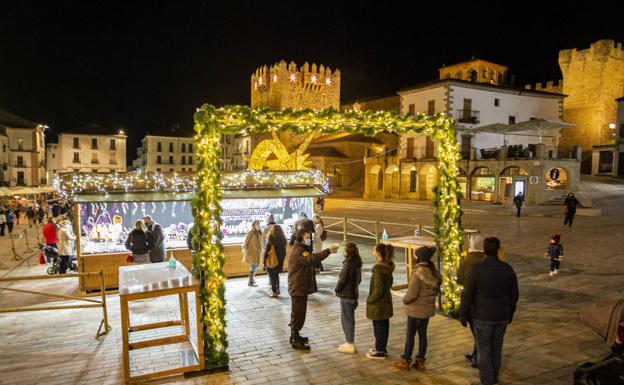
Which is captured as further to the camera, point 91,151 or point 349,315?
point 91,151

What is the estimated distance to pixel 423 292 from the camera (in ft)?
17.5

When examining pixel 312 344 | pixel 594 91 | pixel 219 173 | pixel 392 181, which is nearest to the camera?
pixel 219 173

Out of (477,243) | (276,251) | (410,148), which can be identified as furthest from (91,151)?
(477,243)

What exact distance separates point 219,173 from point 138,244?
14.0 feet

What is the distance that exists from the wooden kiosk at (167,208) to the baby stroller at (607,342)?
818 cm

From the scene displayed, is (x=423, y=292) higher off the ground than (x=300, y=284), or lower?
higher

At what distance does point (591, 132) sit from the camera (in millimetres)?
42875

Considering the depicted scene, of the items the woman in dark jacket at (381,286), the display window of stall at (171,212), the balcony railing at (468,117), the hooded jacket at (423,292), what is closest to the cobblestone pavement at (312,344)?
→ the woman in dark jacket at (381,286)

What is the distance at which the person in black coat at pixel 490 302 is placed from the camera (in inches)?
182

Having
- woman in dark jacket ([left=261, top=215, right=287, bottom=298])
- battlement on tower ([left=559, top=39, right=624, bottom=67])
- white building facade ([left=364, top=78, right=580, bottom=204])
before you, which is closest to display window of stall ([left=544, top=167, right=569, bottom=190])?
white building facade ([left=364, top=78, right=580, bottom=204])

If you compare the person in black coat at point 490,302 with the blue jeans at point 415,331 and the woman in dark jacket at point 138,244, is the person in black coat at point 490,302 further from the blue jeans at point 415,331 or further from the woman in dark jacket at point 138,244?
the woman in dark jacket at point 138,244

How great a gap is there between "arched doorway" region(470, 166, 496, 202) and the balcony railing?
4.80 metres

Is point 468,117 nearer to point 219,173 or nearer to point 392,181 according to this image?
point 392,181

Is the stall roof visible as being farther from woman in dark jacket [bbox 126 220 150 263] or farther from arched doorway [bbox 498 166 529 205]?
arched doorway [bbox 498 166 529 205]
